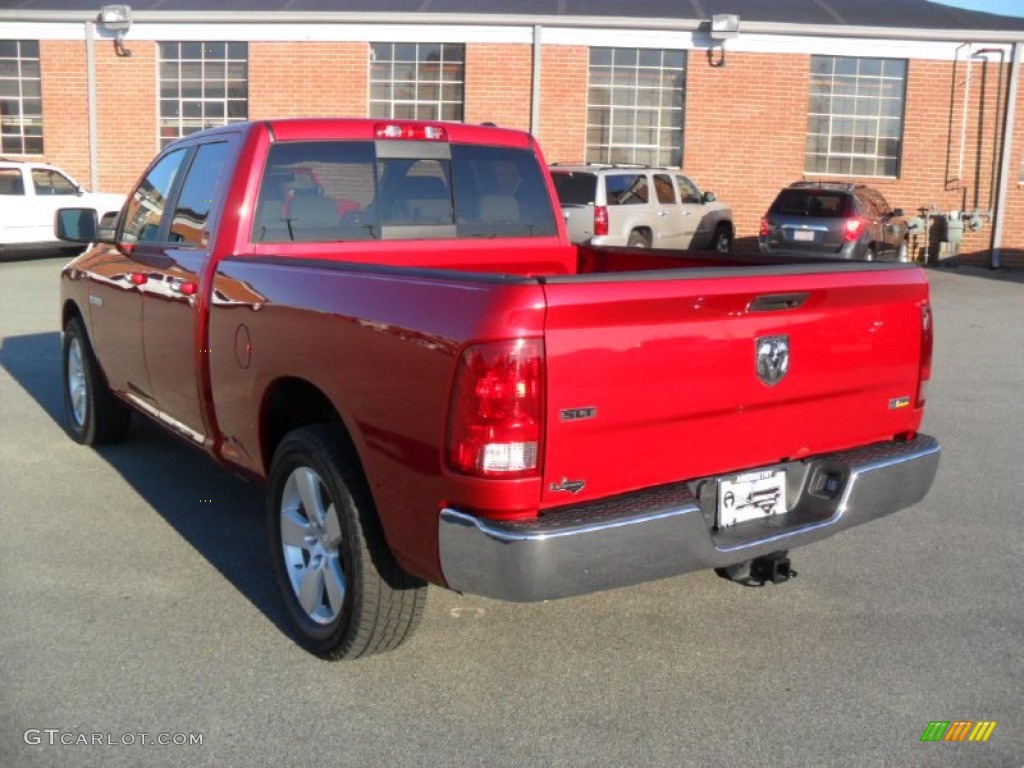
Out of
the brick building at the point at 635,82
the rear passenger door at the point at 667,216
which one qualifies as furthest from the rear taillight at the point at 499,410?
the brick building at the point at 635,82

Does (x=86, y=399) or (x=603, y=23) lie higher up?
(x=603, y=23)

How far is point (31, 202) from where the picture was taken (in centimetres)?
1953

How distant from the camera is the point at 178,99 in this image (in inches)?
901

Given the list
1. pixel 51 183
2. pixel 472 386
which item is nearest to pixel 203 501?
pixel 472 386

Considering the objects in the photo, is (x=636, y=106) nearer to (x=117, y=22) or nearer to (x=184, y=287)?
(x=117, y=22)

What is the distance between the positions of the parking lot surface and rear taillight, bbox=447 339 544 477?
0.92 m

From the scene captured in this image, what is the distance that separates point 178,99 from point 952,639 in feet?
70.5

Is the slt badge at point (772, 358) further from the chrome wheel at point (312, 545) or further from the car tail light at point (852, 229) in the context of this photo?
the car tail light at point (852, 229)

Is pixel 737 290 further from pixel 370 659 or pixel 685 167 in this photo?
pixel 685 167

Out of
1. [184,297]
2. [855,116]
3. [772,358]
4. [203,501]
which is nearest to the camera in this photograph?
[772,358]

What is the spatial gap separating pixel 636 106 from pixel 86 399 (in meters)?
17.0

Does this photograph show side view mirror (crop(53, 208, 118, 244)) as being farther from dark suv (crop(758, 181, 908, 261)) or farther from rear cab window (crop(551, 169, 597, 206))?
dark suv (crop(758, 181, 908, 261))

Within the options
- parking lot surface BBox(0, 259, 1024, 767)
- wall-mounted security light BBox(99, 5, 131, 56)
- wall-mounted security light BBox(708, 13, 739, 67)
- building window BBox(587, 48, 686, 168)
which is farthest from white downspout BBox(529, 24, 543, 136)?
parking lot surface BBox(0, 259, 1024, 767)

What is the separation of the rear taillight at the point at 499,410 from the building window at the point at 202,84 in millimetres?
20630
